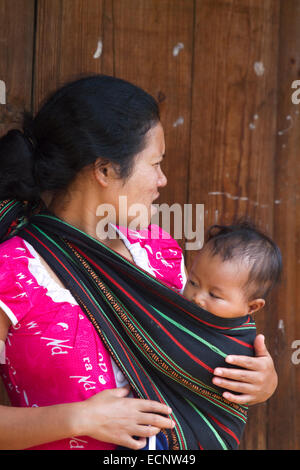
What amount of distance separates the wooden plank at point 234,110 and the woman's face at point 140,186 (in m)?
0.55

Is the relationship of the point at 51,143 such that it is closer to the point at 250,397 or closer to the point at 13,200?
the point at 13,200

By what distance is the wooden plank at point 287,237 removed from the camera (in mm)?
2135

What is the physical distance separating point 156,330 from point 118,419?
0.81ft

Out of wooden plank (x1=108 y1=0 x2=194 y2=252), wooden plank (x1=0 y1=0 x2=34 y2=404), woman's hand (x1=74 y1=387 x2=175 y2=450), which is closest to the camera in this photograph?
woman's hand (x1=74 y1=387 x2=175 y2=450)

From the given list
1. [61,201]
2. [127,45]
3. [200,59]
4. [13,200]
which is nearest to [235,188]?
[200,59]

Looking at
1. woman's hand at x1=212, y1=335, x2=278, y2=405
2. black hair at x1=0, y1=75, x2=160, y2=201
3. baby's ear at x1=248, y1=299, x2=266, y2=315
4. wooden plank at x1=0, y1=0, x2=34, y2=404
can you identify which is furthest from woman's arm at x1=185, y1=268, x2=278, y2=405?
wooden plank at x1=0, y1=0, x2=34, y2=404

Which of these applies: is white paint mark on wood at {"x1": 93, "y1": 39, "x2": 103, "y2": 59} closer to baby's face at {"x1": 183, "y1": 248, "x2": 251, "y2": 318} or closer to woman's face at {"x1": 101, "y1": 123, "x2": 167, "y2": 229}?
woman's face at {"x1": 101, "y1": 123, "x2": 167, "y2": 229}

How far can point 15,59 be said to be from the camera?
6.23 ft

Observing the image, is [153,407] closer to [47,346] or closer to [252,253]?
[47,346]

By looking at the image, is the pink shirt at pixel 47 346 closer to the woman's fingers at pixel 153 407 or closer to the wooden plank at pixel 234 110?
the woman's fingers at pixel 153 407

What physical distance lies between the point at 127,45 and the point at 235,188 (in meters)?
0.68

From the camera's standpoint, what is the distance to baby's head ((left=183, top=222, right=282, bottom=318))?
1.51 metres

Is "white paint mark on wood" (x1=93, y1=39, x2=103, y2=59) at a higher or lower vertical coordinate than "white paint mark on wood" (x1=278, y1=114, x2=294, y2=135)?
higher

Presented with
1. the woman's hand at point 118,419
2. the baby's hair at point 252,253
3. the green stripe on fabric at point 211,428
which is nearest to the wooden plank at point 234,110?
the baby's hair at point 252,253
